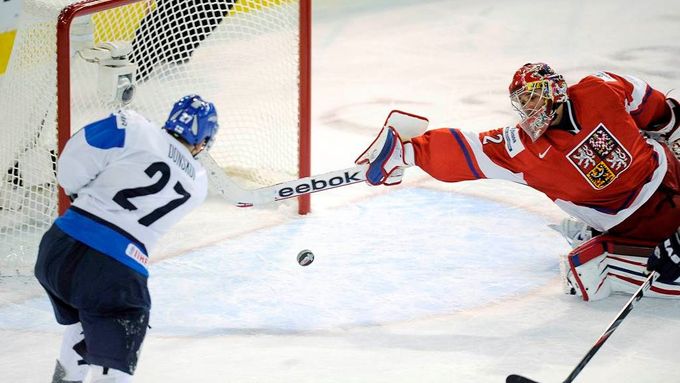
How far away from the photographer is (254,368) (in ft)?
11.1

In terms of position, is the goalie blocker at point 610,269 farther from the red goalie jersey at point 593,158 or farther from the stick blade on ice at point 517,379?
the stick blade on ice at point 517,379

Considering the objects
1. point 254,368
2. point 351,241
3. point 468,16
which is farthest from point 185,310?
point 468,16

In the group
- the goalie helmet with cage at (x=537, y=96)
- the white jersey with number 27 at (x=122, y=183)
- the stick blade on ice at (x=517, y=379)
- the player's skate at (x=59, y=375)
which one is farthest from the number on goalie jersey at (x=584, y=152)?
the player's skate at (x=59, y=375)

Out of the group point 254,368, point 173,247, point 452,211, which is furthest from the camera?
point 452,211

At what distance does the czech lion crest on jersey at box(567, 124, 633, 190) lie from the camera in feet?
12.4

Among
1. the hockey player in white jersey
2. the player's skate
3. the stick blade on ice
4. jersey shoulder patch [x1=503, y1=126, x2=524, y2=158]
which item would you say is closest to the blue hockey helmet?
the hockey player in white jersey

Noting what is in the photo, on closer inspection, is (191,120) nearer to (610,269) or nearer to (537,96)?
(537,96)

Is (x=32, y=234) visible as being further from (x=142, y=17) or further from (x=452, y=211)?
(x=452, y=211)

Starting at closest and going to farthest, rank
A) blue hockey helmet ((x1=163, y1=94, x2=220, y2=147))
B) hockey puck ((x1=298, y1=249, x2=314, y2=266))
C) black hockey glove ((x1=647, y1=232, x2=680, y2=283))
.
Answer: blue hockey helmet ((x1=163, y1=94, x2=220, y2=147)) → black hockey glove ((x1=647, y1=232, x2=680, y2=283)) → hockey puck ((x1=298, y1=249, x2=314, y2=266))

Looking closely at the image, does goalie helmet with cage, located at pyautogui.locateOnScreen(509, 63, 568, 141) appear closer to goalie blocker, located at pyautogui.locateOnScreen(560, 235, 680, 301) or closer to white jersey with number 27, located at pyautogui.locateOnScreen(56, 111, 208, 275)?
goalie blocker, located at pyautogui.locateOnScreen(560, 235, 680, 301)

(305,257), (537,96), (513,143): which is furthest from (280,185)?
(537,96)

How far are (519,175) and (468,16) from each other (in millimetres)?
3440

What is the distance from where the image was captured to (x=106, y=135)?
286 centimetres

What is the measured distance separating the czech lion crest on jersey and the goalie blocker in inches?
9.6
